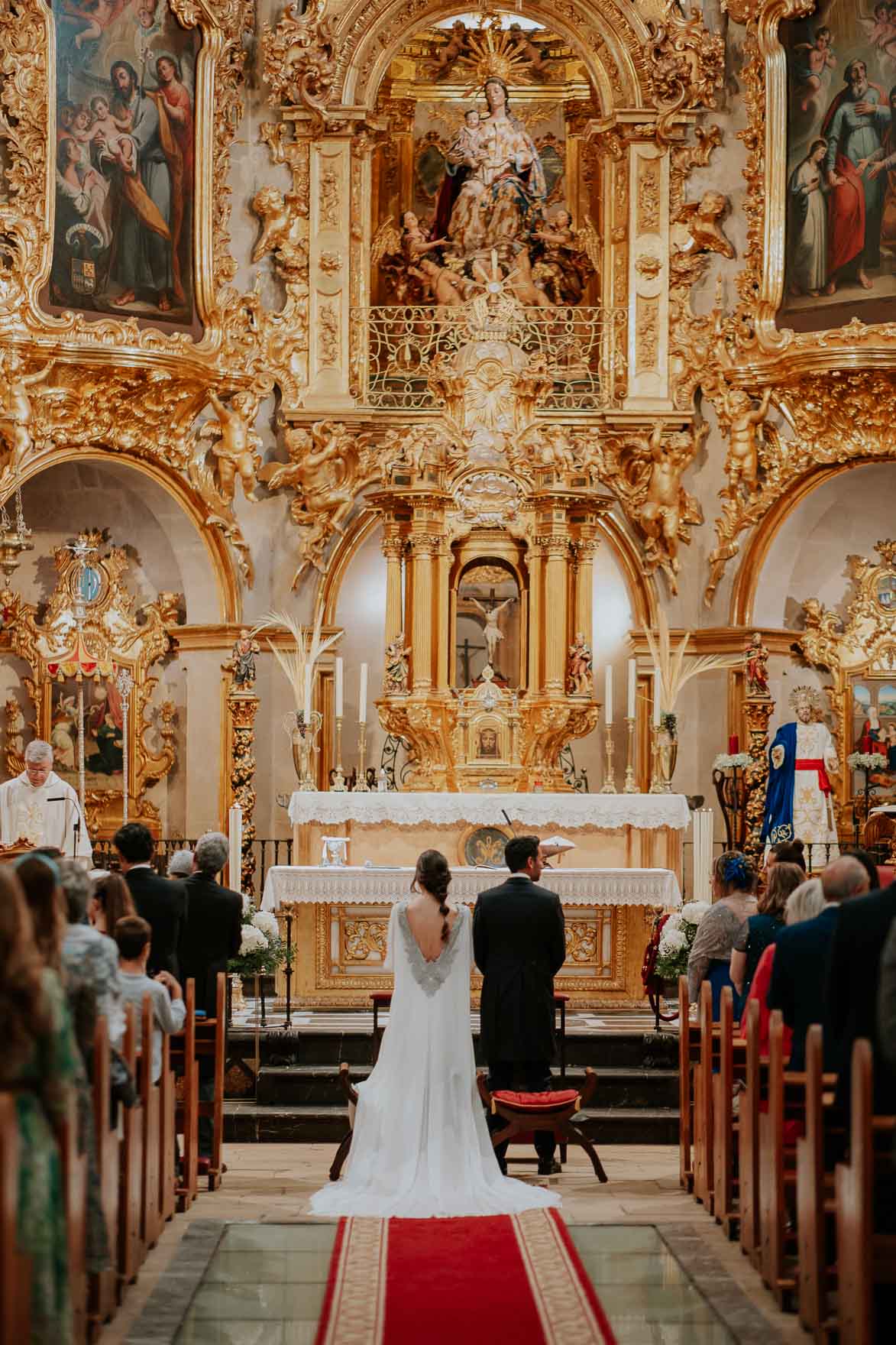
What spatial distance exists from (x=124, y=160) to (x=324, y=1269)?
1255 centimetres

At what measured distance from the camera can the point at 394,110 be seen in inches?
803

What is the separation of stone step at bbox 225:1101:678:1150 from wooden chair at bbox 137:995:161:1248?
296cm

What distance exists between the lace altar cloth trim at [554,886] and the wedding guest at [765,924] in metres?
3.88

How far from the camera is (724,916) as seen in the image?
981 centimetres

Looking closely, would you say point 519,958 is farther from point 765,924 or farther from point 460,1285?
point 460,1285

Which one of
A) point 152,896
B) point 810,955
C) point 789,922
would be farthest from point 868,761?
point 810,955

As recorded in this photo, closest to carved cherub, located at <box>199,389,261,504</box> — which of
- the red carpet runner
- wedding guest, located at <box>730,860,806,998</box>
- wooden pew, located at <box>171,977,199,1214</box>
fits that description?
wooden pew, located at <box>171,977,199,1214</box>

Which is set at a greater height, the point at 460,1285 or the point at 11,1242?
the point at 11,1242

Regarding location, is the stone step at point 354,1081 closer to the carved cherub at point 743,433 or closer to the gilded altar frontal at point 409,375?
the gilded altar frontal at point 409,375

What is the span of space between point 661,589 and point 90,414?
5705mm

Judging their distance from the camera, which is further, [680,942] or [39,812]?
[39,812]

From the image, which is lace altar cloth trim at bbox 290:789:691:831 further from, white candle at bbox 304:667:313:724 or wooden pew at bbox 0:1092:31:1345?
wooden pew at bbox 0:1092:31:1345

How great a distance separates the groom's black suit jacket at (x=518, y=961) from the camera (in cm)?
993

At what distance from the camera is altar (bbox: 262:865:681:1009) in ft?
44.5
